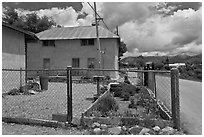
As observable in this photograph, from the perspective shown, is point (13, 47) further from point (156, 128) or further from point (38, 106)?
point (156, 128)

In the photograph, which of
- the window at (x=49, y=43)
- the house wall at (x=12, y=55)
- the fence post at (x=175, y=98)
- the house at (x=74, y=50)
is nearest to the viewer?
the fence post at (x=175, y=98)

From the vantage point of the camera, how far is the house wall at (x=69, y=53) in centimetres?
2220

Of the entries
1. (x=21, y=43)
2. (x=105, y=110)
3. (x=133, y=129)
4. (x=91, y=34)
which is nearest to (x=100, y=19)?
(x=91, y=34)

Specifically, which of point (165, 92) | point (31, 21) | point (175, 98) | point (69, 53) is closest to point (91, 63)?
point (69, 53)

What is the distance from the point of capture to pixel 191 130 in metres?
4.09

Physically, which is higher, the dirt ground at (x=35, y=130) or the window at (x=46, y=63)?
the window at (x=46, y=63)

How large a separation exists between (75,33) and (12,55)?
1350 cm

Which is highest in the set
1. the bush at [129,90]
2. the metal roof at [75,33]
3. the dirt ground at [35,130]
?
the metal roof at [75,33]

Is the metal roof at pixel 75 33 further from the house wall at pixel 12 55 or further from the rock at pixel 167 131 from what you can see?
the rock at pixel 167 131

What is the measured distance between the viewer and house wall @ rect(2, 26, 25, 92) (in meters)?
9.80

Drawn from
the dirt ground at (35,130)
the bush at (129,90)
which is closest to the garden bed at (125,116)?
the dirt ground at (35,130)

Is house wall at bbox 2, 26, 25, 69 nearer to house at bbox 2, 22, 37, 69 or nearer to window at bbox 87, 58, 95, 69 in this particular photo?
house at bbox 2, 22, 37, 69

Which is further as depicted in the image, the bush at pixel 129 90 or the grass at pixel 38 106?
the bush at pixel 129 90

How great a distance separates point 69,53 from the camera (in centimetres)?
2280
